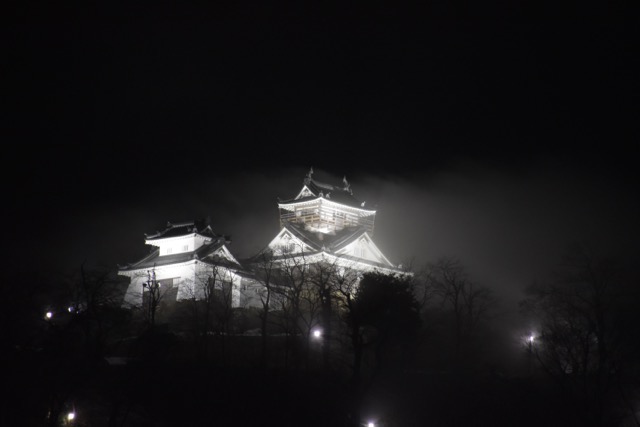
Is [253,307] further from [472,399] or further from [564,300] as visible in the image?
[564,300]

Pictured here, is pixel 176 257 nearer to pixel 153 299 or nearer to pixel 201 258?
pixel 201 258

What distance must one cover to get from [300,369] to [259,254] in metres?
21.7

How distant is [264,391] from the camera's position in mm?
26406

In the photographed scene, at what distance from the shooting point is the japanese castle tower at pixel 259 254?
44406 mm

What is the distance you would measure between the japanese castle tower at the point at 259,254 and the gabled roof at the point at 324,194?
8cm

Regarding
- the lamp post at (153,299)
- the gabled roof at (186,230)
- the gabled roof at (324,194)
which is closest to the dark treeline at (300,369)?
the lamp post at (153,299)

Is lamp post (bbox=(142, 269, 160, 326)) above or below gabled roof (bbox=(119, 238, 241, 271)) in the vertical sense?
below

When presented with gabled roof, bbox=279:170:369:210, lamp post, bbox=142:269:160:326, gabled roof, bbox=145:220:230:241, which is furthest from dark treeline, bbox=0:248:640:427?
gabled roof, bbox=279:170:369:210

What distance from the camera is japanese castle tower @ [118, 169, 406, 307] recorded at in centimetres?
4441

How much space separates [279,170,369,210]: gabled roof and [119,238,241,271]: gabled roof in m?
10.3

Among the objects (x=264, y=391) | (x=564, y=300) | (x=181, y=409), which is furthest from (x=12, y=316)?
(x=564, y=300)

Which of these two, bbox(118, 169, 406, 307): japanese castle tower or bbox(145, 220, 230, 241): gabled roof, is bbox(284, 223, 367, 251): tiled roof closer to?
bbox(118, 169, 406, 307): japanese castle tower

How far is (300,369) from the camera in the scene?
2914cm

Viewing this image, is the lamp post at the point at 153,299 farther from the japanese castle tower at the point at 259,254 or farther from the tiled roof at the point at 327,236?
the tiled roof at the point at 327,236
